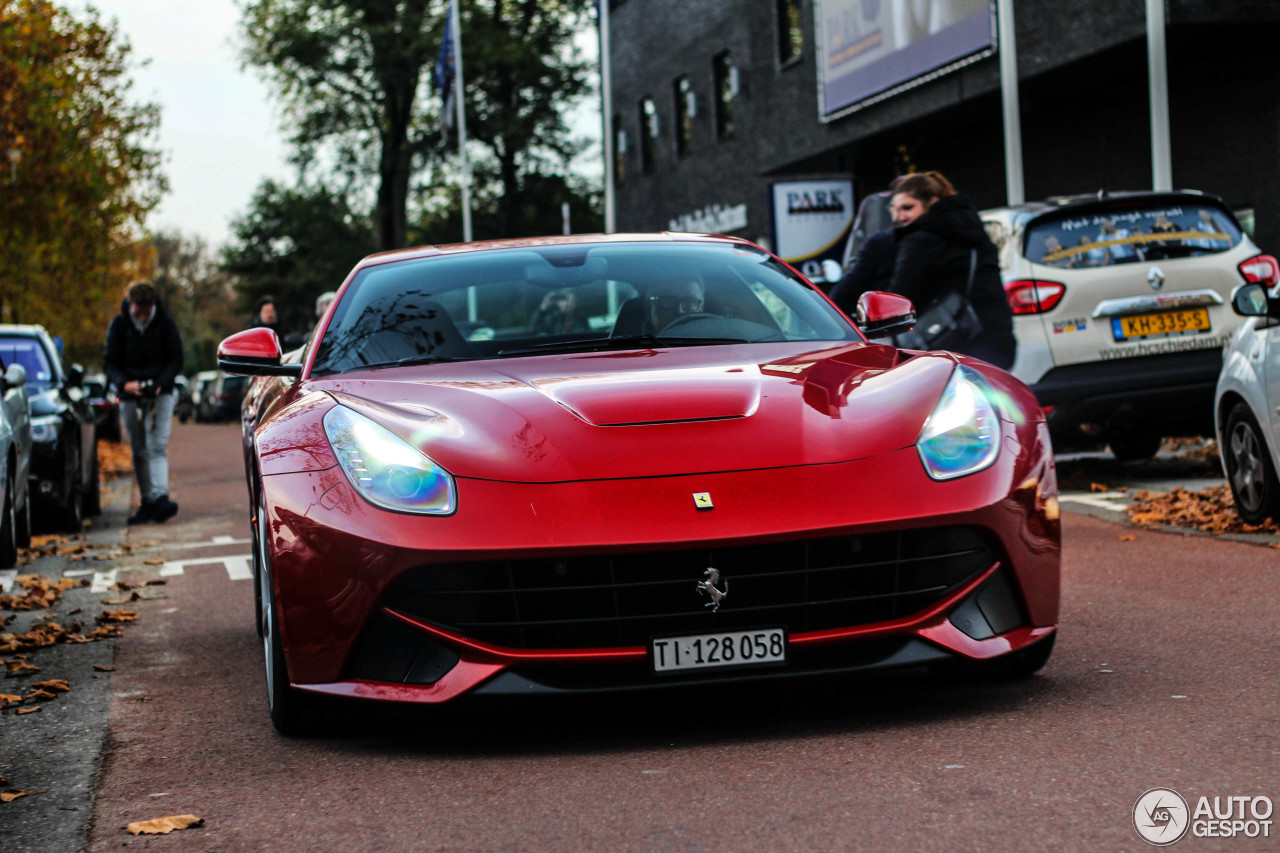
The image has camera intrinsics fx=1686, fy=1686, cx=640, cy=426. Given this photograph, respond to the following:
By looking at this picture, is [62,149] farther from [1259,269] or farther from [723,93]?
[1259,269]

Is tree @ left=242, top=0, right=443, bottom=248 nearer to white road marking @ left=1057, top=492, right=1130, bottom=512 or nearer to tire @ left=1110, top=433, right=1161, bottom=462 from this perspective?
tire @ left=1110, top=433, right=1161, bottom=462

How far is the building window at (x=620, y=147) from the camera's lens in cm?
3869

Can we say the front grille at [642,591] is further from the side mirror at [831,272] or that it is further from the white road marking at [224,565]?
the side mirror at [831,272]

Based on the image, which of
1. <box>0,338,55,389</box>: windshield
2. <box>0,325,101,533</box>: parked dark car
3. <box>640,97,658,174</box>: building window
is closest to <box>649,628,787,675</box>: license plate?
<box>0,325,101,533</box>: parked dark car

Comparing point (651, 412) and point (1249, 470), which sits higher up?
point (651, 412)

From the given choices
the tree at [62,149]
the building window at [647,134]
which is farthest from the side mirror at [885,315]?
the building window at [647,134]

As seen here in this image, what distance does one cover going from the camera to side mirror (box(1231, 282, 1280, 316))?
739cm

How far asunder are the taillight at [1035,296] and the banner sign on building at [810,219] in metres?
11.8

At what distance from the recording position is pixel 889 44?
22.3 m

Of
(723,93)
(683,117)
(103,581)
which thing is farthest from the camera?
(683,117)

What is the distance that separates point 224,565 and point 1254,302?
5.62 m

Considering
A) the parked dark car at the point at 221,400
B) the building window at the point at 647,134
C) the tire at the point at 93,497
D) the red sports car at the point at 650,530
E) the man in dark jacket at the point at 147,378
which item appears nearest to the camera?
the red sports car at the point at 650,530

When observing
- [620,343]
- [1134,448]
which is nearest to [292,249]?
[1134,448]

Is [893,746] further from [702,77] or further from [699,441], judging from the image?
[702,77]
